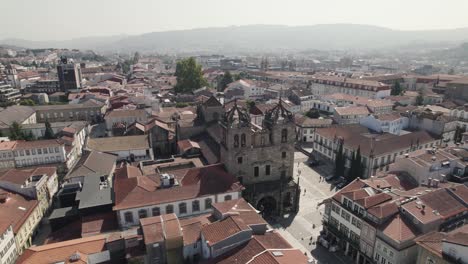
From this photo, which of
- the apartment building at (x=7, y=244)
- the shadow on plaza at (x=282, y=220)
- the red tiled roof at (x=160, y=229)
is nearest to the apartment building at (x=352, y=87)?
the shadow on plaza at (x=282, y=220)

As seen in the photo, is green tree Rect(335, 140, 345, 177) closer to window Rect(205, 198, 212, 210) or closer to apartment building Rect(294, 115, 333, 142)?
apartment building Rect(294, 115, 333, 142)

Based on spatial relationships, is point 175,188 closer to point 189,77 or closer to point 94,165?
point 94,165

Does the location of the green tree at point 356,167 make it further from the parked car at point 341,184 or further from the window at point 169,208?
the window at point 169,208

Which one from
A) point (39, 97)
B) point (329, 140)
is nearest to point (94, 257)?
point (329, 140)

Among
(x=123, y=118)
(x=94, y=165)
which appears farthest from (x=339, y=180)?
(x=123, y=118)

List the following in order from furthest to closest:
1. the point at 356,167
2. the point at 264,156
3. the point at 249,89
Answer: the point at 249,89 < the point at 356,167 < the point at 264,156

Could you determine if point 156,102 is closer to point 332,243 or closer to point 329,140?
point 329,140

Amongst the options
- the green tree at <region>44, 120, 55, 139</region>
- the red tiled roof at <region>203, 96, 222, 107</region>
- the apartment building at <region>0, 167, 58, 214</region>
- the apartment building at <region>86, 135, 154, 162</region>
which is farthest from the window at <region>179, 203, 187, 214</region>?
the green tree at <region>44, 120, 55, 139</region>
